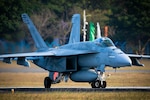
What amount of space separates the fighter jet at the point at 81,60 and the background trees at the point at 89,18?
1932 centimetres

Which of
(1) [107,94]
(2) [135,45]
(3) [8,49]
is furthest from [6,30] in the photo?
(1) [107,94]

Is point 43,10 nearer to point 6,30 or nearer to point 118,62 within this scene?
point 6,30

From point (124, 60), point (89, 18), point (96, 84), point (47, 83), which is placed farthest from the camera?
point (89, 18)

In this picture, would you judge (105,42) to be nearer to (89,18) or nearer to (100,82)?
(100,82)

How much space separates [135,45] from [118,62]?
89.9 ft

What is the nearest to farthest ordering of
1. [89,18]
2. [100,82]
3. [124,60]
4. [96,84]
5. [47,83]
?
[124,60] → [100,82] → [96,84] → [47,83] → [89,18]

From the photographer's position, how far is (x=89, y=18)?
6253 cm

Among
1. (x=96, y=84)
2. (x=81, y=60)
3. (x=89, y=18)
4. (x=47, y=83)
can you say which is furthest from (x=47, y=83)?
(x=89, y=18)

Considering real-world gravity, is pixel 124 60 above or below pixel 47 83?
above

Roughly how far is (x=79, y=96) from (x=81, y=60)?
637 centimetres

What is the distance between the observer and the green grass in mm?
23766

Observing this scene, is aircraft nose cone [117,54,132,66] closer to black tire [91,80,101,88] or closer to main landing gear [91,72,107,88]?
main landing gear [91,72,107,88]

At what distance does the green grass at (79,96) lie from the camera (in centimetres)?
2377

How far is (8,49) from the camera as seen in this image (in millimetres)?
47969
